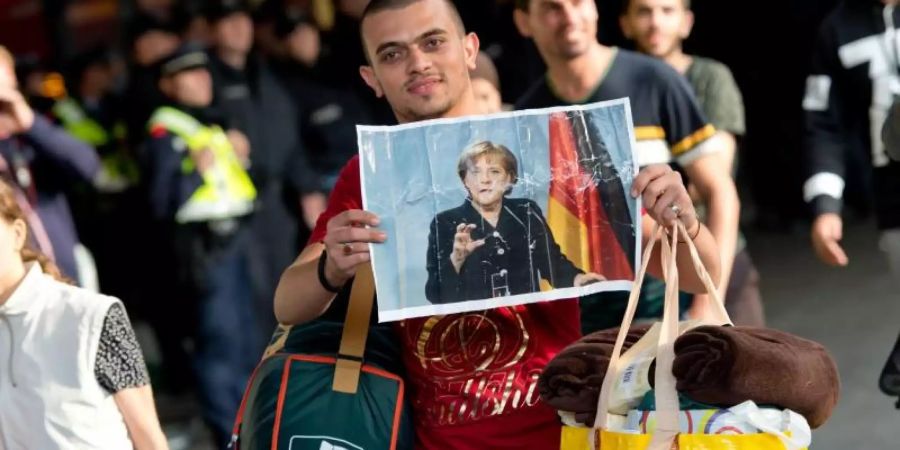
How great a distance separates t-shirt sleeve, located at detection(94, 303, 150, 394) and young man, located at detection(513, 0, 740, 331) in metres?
1.49

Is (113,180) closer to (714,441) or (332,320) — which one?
(332,320)

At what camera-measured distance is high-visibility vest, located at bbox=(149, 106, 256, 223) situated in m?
9.03

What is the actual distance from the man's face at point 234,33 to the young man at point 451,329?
19.7ft

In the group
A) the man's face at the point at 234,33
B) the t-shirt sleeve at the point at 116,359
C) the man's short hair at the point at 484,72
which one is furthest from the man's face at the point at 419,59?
the man's face at the point at 234,33

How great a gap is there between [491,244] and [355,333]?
43 centimetres

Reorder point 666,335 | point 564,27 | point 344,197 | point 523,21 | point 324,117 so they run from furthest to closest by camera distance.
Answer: point 324,117 → point 523,21 → point 564,27 → point 344,197 → point 666,335

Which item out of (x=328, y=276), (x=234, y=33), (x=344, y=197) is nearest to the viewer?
(x=328, y=276)

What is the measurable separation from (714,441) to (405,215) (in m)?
0.80

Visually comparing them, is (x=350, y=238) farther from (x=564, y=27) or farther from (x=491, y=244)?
(x=564, y=27)

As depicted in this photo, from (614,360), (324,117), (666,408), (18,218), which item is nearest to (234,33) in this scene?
(324,117)

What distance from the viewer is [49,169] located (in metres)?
7.41

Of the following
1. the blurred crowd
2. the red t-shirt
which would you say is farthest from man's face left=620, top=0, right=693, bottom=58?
the red t-shirt

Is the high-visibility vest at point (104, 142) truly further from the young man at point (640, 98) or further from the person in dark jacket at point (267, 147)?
the young man at point (640, 98)

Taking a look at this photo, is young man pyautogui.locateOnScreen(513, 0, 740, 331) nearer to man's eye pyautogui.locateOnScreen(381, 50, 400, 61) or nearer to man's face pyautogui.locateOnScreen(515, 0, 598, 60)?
man's face pyautogui.locateOnScreen(515, 0, 598, 60)
